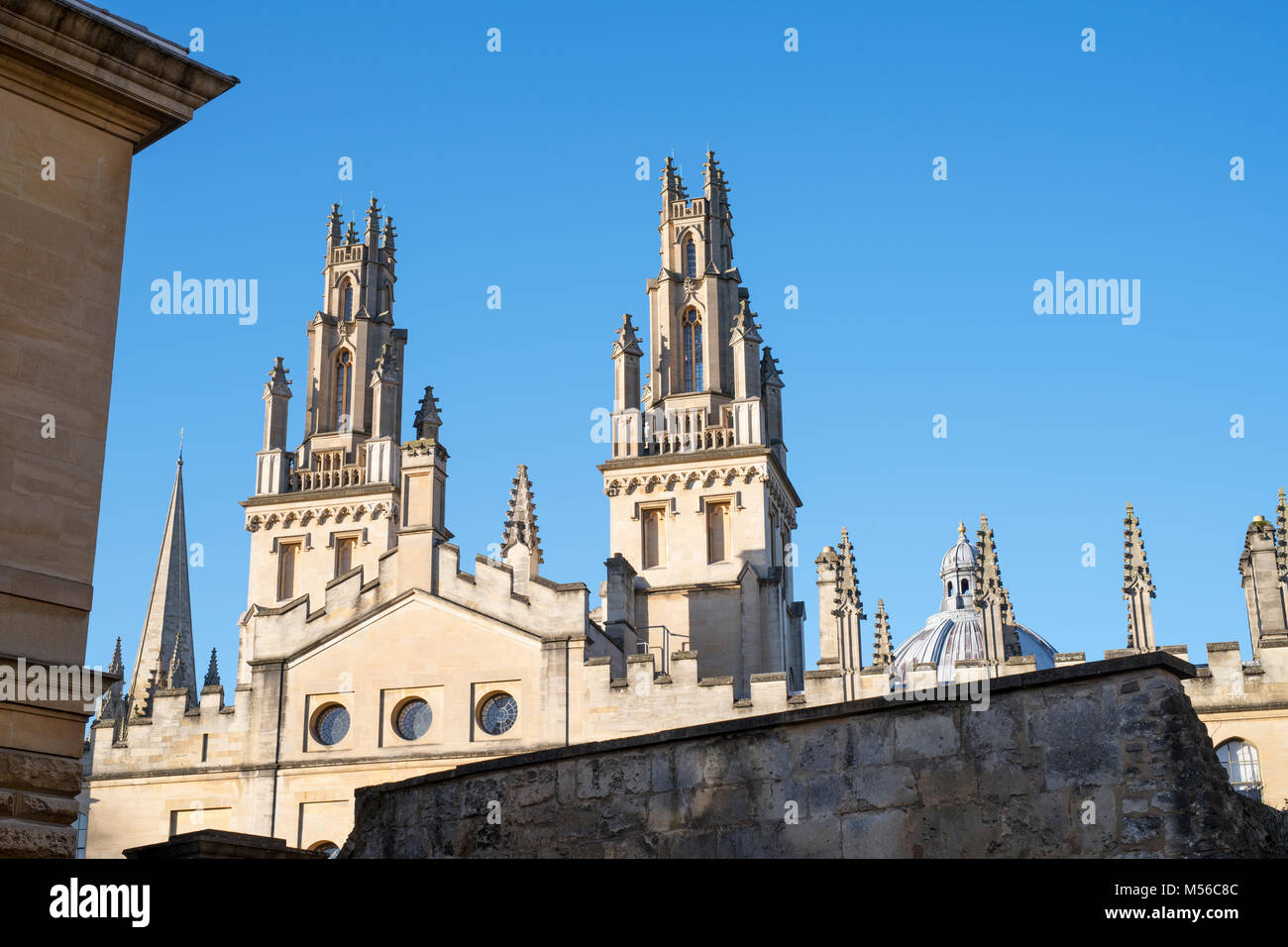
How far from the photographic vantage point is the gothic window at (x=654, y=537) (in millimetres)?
Result: 45656

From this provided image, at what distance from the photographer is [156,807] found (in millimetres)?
35875

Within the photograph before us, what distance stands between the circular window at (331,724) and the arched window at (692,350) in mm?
15936

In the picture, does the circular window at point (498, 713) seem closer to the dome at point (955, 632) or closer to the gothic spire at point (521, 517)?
the gothic spire at point (521, 517)

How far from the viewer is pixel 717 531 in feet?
149

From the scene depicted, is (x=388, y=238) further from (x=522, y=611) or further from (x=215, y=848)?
(x=215, y=848)

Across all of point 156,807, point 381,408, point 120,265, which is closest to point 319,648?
point 156,807

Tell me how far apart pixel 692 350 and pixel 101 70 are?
119 ft

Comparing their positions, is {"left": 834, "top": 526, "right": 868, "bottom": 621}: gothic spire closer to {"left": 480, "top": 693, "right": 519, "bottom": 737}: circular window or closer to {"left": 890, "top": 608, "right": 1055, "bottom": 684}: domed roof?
{"left": 480, "top": 693, "right": 519, "bottom": 737}: circular window

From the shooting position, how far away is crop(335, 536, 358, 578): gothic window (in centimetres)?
4981

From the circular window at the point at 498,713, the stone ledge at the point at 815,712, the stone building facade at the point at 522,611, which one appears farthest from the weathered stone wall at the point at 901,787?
the circular window at the point at 498,713

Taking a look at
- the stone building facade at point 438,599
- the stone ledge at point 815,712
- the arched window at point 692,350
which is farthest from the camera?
the arched window at point 692,350

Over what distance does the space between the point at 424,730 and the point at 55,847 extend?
83.0 feet
